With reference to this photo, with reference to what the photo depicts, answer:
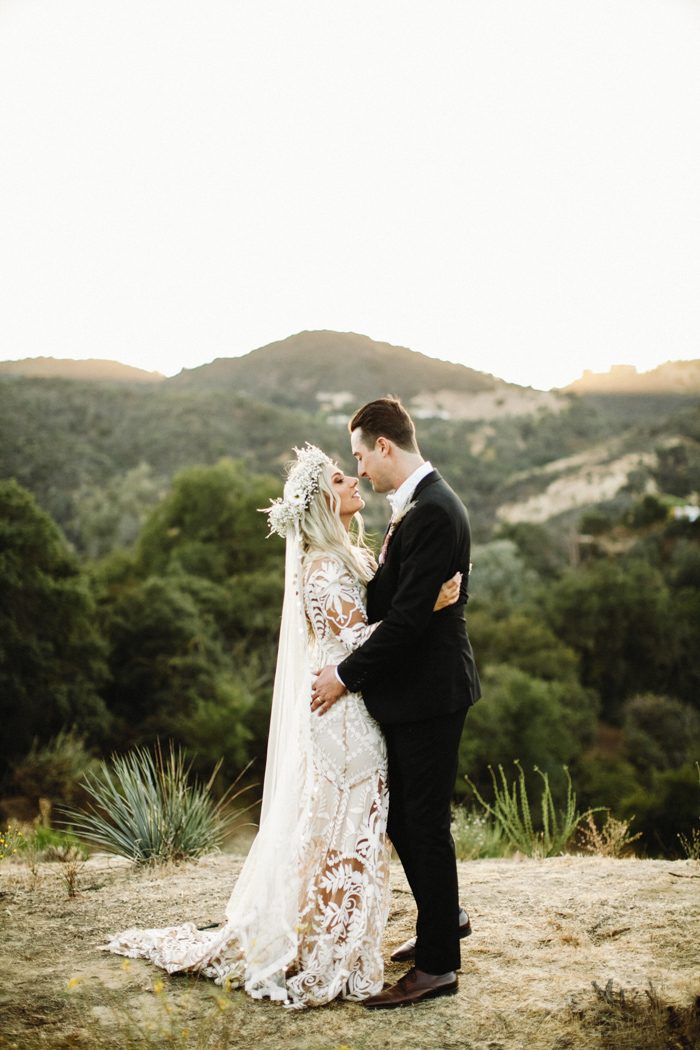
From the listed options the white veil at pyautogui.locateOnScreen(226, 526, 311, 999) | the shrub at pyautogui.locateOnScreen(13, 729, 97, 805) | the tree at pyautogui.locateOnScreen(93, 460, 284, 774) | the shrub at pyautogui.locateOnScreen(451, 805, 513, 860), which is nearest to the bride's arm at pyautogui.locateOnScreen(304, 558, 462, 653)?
the white veil at pyautogui.locateOnScreen(226, 526, 311, 999)

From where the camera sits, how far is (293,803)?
3.88m

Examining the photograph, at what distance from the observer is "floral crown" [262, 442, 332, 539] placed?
3.90 metres

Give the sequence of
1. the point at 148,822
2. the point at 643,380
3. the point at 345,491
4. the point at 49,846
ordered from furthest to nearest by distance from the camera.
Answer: the point at 643,380
the point at 49,846
the point at 148,822
the point at 345,491

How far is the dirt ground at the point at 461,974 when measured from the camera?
3262 mm

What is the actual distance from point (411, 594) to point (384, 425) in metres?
0.83

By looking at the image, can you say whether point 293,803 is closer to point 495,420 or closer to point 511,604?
point 511,604

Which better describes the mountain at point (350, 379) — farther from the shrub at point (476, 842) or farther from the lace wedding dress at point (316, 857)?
the lace wedding dress at point (316, 857)

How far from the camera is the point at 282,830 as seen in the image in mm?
3852

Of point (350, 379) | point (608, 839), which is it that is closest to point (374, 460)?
point (608, 839)

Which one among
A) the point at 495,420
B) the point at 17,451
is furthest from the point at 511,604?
the point at 495,420

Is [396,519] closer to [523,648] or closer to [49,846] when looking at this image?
[49,846]

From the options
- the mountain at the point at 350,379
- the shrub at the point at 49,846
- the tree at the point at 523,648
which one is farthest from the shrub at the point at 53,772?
the mountain at the point at 350,379

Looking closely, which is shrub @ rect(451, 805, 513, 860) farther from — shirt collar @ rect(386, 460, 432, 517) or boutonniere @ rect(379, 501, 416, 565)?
shirt collar @ rect(386, 460, 432, 517)

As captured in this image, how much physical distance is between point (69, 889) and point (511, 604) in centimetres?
3033
